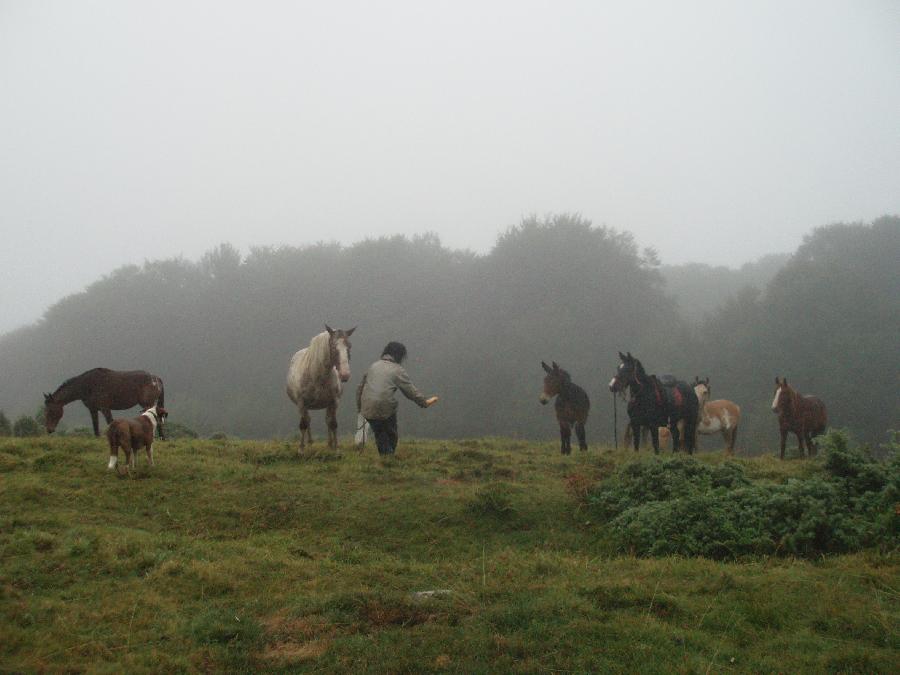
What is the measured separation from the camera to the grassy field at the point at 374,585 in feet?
16.8

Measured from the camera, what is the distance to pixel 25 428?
656 inches

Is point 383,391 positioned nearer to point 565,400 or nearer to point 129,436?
Result: point 129,436

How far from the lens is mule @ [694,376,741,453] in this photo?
19.3 meters

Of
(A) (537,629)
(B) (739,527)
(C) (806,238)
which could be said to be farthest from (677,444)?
(C) (806,238)

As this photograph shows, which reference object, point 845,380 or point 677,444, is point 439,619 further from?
point 845,380

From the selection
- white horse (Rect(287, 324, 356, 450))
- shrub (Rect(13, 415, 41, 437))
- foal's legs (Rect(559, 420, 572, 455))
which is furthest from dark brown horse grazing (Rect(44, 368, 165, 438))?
foal's legs (Rect(559, 420, 572, 455))

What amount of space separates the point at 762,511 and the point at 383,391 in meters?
6.71

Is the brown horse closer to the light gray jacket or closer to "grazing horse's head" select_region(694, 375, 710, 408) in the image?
"grazing horse's head" select_region(694, 375, 710, 408)

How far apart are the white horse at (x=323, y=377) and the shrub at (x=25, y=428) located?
771cm

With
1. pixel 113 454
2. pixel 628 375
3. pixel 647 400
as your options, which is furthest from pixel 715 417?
pixel 113 454

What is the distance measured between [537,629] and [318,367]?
9.08 metres

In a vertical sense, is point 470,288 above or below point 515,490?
above

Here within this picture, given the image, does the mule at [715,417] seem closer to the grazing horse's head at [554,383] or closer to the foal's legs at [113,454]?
the grazing horse's head at [554,383]

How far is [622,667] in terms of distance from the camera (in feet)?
15.8
